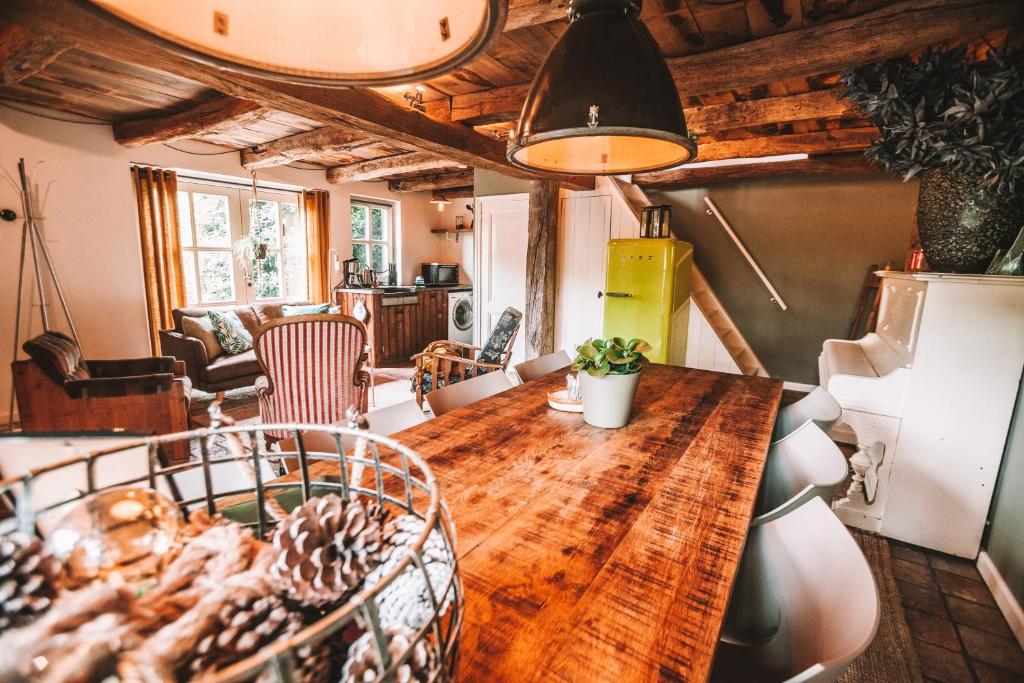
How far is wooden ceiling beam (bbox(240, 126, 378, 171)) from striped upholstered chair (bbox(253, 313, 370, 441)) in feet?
7.46

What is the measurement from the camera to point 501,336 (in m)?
4.04

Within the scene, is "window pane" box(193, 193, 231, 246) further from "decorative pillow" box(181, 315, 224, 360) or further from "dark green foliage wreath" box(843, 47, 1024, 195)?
"dark green foliage wreath" box(843, 47, 1024, 195)

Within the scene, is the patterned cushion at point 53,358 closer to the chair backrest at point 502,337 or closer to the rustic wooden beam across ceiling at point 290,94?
the rustic wooden beam across ceiling at point 290,94

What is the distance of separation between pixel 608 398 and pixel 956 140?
70.6 inches

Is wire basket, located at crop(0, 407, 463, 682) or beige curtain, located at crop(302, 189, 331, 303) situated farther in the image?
beige curtain, located at crop(302, 189, 331, 303)

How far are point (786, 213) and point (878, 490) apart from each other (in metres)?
3.83

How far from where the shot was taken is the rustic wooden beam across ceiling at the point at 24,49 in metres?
2.31

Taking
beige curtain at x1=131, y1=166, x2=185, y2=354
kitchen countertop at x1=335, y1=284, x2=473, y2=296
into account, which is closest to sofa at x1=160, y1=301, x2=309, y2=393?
beige curtain at x1=131, y1=166, x2=185, y2=354

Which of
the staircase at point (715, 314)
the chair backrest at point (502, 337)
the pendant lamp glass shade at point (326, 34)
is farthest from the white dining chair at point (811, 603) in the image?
the staircase at point (715, 314)

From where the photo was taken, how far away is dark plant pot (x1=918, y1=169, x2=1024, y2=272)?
1853mm

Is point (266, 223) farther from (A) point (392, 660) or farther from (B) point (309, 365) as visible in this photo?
(A) point (392, 660)

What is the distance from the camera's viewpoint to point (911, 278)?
2260mm

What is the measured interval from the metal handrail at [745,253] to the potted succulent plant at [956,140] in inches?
125

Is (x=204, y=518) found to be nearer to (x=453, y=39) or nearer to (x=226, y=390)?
(x=453, y=39)
